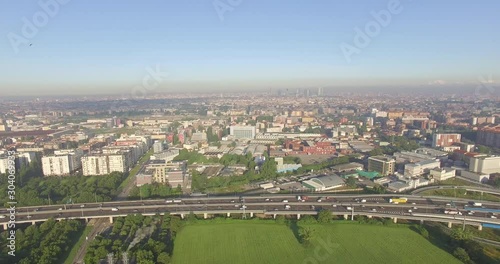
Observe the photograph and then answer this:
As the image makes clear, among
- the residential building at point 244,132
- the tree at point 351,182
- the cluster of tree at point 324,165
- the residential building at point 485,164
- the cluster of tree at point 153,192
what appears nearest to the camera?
the cluster of tree at point 153,192

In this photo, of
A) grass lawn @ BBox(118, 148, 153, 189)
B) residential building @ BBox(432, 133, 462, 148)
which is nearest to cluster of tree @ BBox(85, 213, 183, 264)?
grass lawn @ BBox(118, 148, 153, 189)

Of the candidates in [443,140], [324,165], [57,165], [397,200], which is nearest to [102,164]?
[57,165]

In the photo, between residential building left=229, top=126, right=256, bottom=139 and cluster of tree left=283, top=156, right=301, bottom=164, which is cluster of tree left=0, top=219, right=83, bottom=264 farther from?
residential building left=229, top=126, right=256, bottom=139

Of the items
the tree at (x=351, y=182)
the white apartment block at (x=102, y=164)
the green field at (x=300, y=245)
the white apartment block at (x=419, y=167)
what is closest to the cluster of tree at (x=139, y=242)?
the green field at (x=300, y=245)

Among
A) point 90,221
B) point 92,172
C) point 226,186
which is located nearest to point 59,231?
point 90,221

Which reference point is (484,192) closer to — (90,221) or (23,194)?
(90,221)

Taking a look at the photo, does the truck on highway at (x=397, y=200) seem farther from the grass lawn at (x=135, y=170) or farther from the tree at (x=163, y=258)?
the grass lawn at (x=135, y=170)

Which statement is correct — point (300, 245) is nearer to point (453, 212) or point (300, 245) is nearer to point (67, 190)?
point (453, 212)
